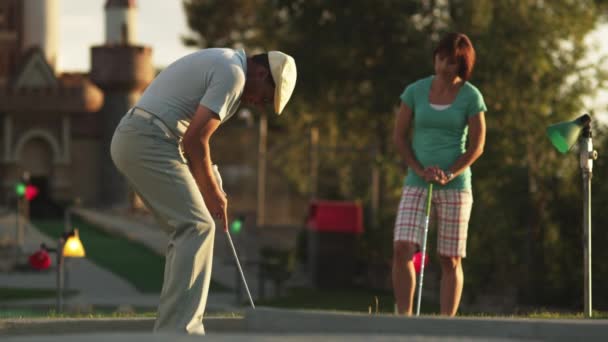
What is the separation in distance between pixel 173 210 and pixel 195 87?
55 cm

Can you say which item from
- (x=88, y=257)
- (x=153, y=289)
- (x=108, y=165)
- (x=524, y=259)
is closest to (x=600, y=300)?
(x=524, y=259)

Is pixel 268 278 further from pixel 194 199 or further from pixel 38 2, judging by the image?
pixel 38 2

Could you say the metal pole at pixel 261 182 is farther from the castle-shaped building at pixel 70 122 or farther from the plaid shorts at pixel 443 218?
the castle-shaped building at pixel 70 122

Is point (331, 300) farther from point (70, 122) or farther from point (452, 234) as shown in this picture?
point (70, 122)

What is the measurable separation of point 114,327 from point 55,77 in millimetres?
48558

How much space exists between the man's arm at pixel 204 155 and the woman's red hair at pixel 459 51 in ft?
6.14

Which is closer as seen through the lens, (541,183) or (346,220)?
(541,183)

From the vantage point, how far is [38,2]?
56375 millimetres

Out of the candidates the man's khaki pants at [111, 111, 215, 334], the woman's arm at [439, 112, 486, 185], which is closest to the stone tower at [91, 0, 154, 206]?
the woman's arm at [439, 112, 486, 185]

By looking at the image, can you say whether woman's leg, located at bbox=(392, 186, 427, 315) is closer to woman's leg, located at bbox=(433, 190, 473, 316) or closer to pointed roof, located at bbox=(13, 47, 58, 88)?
woman's leg, located at bbox=(433, 190, 473, 316)

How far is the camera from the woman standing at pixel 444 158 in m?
8.03

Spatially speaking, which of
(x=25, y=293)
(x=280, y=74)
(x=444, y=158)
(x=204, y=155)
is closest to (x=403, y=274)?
(x=444, y=158)

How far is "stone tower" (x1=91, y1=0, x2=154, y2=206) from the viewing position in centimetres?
5194

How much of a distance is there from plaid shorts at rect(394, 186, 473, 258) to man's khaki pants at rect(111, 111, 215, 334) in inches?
71.6
